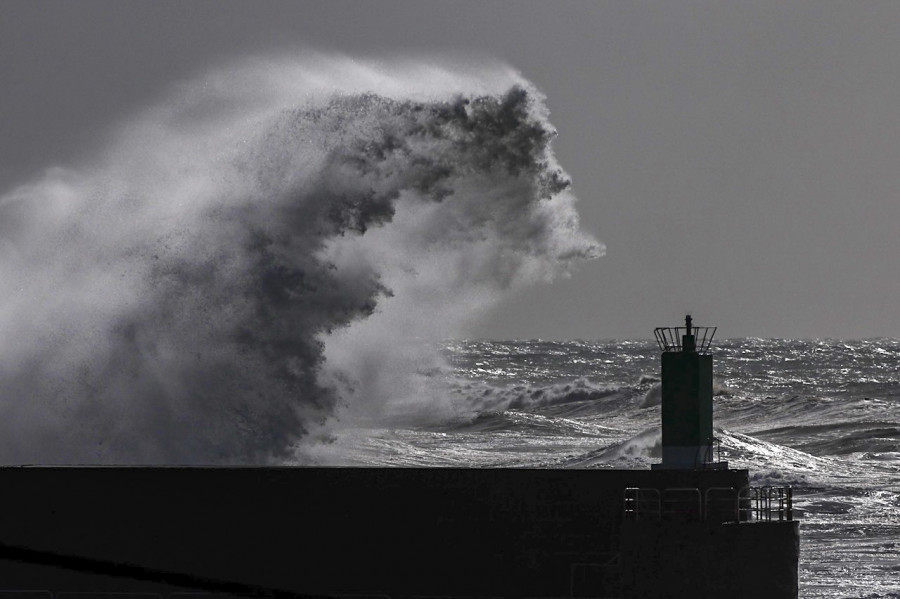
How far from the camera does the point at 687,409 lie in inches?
406

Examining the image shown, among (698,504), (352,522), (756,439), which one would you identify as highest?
(756,439)

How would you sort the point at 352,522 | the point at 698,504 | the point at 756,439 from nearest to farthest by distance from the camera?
the point at 698,504
the point at 352,522
the point at 756,439

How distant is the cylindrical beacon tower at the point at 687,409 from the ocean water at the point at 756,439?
4.66 meters

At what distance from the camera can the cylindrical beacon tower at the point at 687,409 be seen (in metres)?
10.3

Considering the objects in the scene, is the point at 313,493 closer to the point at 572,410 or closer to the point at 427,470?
the point at 427,470

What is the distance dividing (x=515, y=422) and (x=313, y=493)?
111 ft

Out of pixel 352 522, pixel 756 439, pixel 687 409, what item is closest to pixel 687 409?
pixel 687 409

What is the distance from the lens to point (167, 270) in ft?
70.5

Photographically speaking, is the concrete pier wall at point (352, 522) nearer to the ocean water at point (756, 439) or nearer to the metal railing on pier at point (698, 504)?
the metal railing on pier at point (698, 504)

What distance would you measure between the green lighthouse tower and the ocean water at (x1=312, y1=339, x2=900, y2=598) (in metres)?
4.66

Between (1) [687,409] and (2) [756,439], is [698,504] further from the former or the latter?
(2) [756,439]

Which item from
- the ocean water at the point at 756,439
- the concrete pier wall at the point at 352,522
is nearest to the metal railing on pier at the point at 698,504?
the concrete pier wall at the point at 352,522

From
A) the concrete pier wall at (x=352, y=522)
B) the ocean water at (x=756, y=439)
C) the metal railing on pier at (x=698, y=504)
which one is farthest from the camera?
the ocean water at (x=756, y=439)

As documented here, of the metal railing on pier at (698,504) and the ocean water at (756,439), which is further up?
the ocean water at (756,439)
